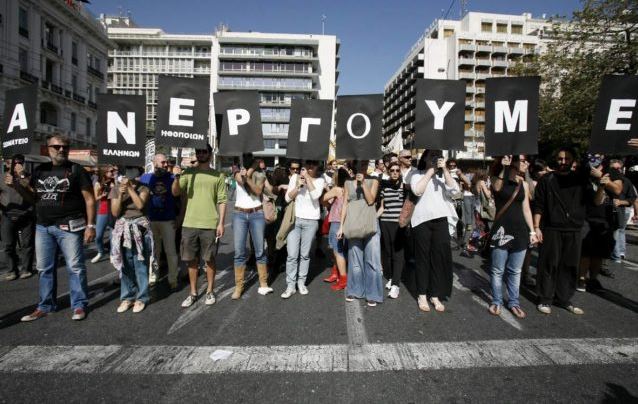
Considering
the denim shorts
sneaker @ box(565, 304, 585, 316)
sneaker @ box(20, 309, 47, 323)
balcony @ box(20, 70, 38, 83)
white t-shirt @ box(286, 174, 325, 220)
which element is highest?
balcony @ box(20, 70, 38, 83)

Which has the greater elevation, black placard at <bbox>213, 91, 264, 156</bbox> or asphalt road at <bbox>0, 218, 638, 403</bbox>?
black placard at <bbox>213, 91, 264, 156</bbox>

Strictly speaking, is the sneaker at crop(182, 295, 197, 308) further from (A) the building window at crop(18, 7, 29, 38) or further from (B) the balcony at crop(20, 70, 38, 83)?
(A) the building window at crop(18, 7, 29, 38)

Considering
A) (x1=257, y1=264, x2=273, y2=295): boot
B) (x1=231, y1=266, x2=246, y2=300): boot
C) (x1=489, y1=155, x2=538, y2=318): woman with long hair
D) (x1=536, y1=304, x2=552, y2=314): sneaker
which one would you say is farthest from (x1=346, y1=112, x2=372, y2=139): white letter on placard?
(x1=536, y1=304, x2=552, y2=314): sneaker

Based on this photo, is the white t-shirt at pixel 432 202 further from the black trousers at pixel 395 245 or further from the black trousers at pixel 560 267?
the black trousers at pixel 560 267

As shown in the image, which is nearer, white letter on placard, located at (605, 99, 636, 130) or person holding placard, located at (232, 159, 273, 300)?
white letter on placard, located at (605, 99, 636, 130)

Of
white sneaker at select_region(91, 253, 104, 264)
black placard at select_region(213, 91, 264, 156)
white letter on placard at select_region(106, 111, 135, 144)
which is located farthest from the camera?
white sneaker at select_region(91, 253, 104, 264)

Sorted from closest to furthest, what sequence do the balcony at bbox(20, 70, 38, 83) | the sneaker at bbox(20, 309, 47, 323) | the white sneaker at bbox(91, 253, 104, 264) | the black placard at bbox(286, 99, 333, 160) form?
the sneaker at bbox(20, 309, 47, 323) → the black placard at bbox(286, 99, 333, 160) → the white sneaker at bbox(91, 253, 104, 264) → the balcony at bbox(20, 70, 38, 83)

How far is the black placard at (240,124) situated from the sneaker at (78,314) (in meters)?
2.59

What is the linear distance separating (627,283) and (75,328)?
25.8 feet

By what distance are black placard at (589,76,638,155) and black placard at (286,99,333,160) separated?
11.5 feet

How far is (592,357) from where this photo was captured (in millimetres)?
3424

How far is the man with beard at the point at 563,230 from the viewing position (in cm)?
475

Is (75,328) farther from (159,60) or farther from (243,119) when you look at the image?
(159,60)

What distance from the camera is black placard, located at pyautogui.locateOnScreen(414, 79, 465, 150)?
4.75 m
